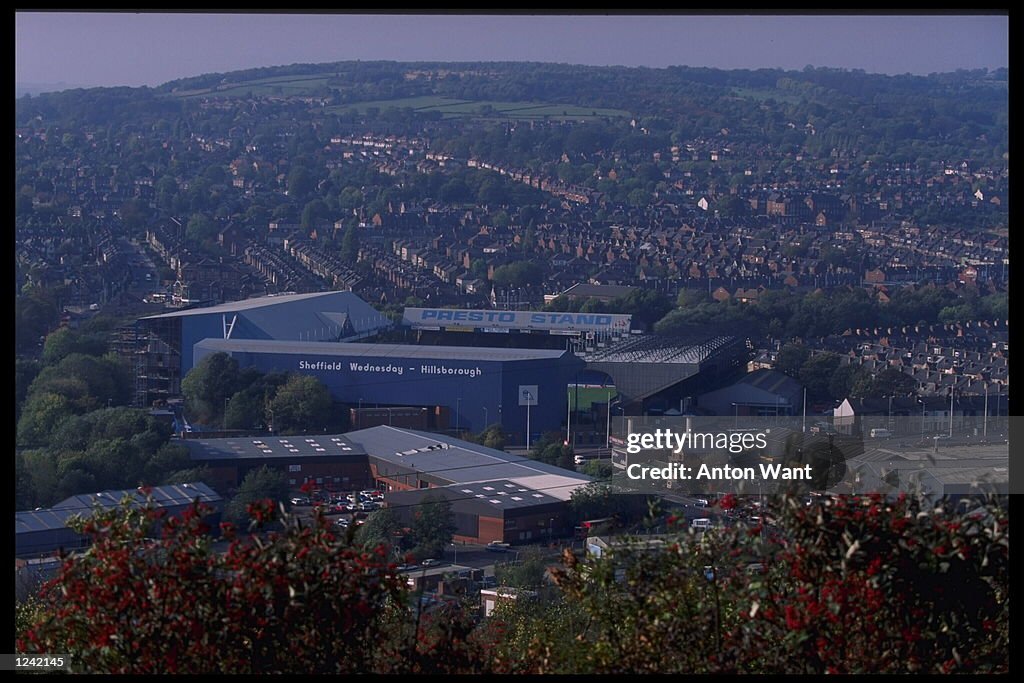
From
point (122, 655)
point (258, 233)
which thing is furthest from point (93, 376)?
point (122, 655)

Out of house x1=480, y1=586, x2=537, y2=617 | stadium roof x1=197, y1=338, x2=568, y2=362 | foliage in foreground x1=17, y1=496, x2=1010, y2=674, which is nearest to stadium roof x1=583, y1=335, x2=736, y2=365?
stadium roof x1=197, y1=338, x2=568, y2=362

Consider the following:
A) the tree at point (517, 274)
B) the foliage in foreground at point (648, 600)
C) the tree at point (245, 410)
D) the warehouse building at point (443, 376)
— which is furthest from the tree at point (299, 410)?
the foliage in foreground at point (648, 600)

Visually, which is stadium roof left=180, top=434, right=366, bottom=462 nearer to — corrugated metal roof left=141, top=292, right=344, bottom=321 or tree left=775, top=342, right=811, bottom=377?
corrugated metal roof left=141, top=292, right=344, bottom=321

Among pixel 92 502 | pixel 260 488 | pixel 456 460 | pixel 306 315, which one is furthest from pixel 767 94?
pixel 92 502

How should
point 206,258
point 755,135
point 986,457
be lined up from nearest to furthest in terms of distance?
point 986,457 < point 206,258 < point 755,135

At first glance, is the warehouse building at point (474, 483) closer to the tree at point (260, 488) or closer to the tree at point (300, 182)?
the tree at point (260, 488)

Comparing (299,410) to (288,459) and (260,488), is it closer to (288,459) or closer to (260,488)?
(288,459)
